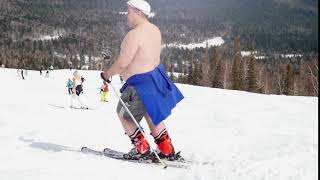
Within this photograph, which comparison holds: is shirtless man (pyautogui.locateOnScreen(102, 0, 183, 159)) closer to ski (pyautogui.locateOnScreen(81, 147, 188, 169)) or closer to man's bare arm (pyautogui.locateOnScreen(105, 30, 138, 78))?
man's bare arm (pyautogui.locateOnScreen(105, 30, 138, 78))

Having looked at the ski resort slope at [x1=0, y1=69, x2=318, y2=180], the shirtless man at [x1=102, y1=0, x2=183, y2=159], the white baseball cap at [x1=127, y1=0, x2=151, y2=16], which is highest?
Result: the white baseball cap at [x1=127, y1=0, x2=151, y2=16]

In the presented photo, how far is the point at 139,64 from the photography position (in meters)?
6.09

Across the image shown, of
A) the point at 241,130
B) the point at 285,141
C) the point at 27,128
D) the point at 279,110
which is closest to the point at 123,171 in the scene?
the point at 285,141

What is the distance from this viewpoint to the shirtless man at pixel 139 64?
5.96 metres

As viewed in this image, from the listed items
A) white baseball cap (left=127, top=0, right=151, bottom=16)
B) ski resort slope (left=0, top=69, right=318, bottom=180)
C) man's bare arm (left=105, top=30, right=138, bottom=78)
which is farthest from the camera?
white baseball cap (left=127, top=0, right=151, bottom=16)

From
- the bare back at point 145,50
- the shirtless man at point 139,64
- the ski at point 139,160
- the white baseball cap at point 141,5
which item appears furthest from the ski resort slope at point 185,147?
the white baseball cap at point 141,5

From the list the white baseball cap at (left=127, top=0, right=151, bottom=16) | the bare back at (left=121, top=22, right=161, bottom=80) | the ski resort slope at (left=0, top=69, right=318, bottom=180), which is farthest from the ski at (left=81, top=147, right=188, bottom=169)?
the white baseball cap at (left=127, top=0, right=151, bottom=16)

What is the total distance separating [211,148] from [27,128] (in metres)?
4.54

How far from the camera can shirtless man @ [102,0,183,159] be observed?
5.96m

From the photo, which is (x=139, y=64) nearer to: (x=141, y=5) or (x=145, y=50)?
(x=145, y=50)

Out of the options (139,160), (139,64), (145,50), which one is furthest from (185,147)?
(145,50)

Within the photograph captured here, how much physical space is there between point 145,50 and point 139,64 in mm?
186

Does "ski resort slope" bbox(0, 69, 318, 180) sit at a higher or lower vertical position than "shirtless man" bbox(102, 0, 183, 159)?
lower

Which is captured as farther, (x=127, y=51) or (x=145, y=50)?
(x=145, y=50)
